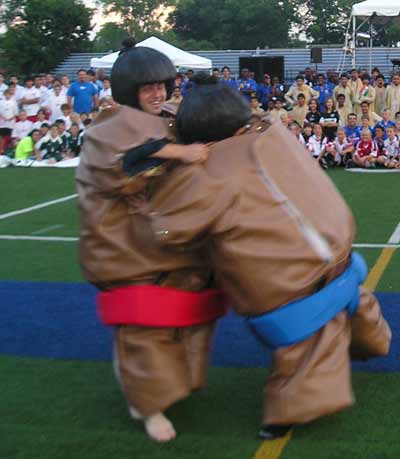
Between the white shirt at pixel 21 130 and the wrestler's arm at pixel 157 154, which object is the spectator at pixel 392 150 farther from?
the wrestler's arm at pixel 157 154

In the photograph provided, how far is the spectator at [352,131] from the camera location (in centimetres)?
1490

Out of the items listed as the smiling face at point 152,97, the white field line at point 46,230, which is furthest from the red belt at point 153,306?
the white field line at point 46,230

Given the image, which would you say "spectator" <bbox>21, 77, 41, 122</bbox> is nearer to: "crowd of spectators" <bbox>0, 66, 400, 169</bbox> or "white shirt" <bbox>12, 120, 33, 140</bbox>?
"crowd of spectators" <bbox>0, 66, 400, 169</bbox>

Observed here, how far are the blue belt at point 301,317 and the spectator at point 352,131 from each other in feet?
37.1

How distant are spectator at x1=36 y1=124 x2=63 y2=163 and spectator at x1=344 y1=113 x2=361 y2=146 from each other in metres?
4.98

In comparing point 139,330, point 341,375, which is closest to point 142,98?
point 139,330

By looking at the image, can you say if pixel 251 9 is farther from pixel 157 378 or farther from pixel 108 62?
pixel 157 378

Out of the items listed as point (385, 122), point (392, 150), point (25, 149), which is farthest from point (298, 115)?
point (25, 149)

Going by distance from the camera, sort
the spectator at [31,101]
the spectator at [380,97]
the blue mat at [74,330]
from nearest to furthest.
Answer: the blue mat at [74,330]
the spectator at [380,97]
the spectator at [31,101]

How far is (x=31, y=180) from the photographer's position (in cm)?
1377

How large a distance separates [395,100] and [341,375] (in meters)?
15.1

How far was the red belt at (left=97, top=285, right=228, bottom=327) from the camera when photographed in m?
3.85

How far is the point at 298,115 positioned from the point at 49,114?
5.21 m

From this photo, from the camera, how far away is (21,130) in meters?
18.0
